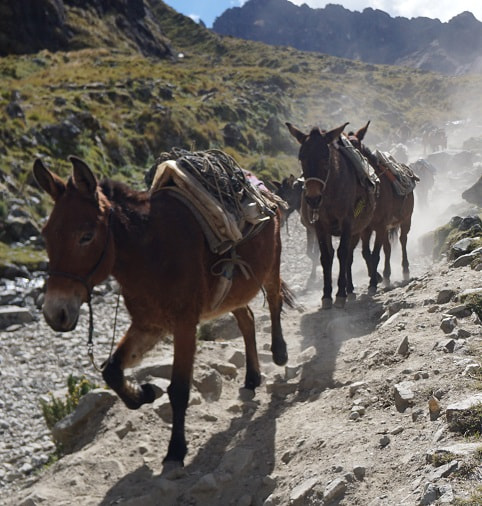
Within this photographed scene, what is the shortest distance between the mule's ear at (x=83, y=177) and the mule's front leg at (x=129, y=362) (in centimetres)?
127

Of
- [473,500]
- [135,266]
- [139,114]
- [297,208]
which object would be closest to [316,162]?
[135,266]

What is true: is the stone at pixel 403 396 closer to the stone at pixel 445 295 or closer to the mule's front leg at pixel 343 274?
the stone at pixel 445 295

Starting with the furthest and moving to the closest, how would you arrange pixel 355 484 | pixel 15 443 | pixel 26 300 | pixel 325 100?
pixel 325 100 < pixel 26 300 < pixel 15 443 < pixel 355 484

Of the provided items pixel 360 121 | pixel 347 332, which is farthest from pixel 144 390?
pixel 360 121

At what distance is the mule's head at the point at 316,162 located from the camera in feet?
24.9

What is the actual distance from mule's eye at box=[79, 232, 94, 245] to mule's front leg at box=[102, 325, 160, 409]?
3.37 feet

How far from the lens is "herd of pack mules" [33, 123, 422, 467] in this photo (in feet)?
12.2

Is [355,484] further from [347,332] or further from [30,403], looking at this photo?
[30,403]

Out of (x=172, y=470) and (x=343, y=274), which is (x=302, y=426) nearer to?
(x=172, y=470)

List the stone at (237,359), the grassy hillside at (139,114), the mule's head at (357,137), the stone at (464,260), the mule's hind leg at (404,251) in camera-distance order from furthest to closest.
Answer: the grassy hillside at (139,114)
the mule's hind leg at (404,251)
the mule's head at (357,137)
the stone at (464,260)
the stone at (237,359)

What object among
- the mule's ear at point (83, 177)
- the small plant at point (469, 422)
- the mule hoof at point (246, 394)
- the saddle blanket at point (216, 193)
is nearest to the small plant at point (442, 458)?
the small plant at point (469, 422)

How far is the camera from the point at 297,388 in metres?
5.58

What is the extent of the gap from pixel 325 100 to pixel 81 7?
26059mm

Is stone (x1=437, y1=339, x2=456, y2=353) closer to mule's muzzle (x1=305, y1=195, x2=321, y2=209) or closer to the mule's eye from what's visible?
the mule's eye
